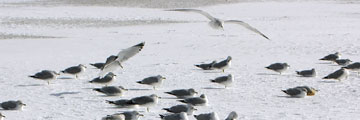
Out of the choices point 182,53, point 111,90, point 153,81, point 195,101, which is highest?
point 182,53

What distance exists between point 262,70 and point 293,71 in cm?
60

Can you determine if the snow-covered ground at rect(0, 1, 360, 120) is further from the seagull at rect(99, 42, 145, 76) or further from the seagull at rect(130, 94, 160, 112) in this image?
the seagull at rect(99, 42, 145, 76)

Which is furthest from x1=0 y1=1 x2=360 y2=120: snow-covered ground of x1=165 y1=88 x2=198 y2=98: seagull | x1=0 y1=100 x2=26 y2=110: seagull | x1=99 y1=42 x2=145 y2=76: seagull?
x1=99 y1=42 x2=145 y2=76: seagull

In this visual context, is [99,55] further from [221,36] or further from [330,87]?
[330,87]

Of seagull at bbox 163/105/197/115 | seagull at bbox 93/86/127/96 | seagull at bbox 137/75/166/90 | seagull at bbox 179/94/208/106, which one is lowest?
seagull at bbox 163/105/197/115

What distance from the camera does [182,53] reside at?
1631cm

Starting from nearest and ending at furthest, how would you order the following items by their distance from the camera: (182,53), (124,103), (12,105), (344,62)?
(12,105)
(124,103)
(344,62)
(182,53)

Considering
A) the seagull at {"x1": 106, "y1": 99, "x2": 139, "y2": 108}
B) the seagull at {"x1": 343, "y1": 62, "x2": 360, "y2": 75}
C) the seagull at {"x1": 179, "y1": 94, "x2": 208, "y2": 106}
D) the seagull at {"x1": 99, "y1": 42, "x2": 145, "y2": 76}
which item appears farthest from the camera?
the seagull at {"x1": 343, "y1": 62, "x2": 360, "y2": 75}

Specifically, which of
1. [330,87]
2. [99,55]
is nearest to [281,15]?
[99,55]

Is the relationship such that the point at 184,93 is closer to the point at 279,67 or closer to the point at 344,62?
the point at 279,67

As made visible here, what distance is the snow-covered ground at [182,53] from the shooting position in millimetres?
9203

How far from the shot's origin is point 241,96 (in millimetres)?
10031

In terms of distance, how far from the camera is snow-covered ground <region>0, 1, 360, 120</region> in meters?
9.20

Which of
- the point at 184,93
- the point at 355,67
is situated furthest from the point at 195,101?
the point at 355,67
